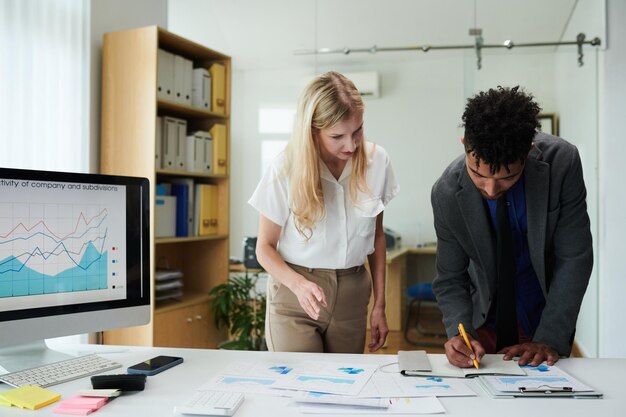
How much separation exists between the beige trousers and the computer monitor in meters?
0.41

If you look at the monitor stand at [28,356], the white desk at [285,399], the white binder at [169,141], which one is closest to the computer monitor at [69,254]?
the monitor stand at [28,356]

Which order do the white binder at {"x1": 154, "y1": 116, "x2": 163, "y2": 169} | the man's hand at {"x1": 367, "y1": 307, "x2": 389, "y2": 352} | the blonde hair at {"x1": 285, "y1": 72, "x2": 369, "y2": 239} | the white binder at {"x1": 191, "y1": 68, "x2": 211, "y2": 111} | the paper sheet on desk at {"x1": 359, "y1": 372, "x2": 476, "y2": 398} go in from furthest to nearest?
the white binder at {"x1": 191, "y1": 68, "x2": 211, "y2": 111}
the white binder at {"x1": 154, "y1": 116, "x2": 163, "y2": 169}
the man's hand at {"x1": 367, "y1": 307, "x2": 389, "y2": 352}
the blonde hair at {"x1": 285, "y1": 72, "x2": 369, "y2": 239}
the paper sheet on desk at {"x1": 359, "y1": 372, "x2": 476, "y2": 398}

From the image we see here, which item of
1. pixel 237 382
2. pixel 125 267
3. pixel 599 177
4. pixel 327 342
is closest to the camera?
pixel 237 382

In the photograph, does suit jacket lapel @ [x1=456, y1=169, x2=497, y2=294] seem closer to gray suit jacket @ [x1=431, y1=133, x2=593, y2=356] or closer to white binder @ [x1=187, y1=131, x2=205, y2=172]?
gray suit jacket @ [x1=431, y1=133, x2=593, y2=356]

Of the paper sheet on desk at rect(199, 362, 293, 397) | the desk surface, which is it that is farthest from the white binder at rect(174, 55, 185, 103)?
the paper sheet on desk at rect(199, 362, 293, 397)

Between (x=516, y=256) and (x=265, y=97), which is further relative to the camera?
(x=265, y=97)

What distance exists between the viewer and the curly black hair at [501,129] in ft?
4.52

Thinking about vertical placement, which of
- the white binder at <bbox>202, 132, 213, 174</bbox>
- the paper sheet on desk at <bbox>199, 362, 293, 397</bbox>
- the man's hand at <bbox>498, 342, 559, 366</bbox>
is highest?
the white binder at <bbox>202, 132, 213, 174</bbox>

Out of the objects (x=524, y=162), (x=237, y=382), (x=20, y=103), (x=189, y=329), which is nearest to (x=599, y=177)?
(x=524, y=162)

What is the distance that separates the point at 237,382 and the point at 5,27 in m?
1.98

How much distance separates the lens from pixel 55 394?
48.8 inches

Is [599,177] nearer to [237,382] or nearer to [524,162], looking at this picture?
[524,162]

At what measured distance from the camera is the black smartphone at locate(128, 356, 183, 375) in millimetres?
1415

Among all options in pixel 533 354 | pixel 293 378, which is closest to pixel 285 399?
pixel 293 378
